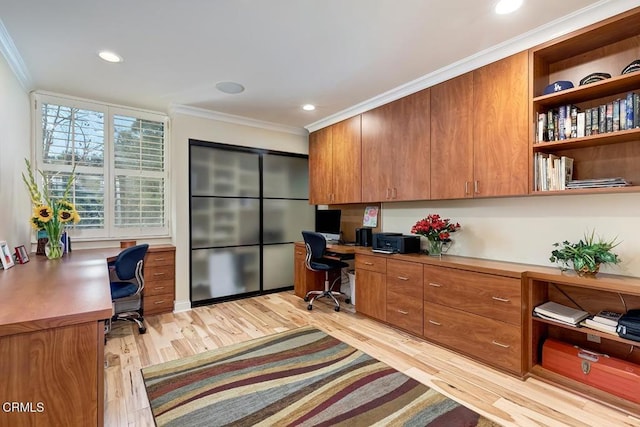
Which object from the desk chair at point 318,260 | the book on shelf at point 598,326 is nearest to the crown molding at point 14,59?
the desk chair at point 318,260

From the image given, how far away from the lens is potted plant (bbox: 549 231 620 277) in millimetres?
2006

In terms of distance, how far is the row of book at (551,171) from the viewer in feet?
7.22

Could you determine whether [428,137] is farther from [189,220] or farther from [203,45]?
[189,220]

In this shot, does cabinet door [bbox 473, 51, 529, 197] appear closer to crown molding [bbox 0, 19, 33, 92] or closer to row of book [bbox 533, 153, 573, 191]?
row of book [bbox 533, 153, 573, 191]

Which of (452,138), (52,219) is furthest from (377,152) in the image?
(52,219)

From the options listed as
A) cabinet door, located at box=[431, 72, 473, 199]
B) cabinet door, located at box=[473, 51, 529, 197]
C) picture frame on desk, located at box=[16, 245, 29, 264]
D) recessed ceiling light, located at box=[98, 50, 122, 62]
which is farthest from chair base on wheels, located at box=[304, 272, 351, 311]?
recessed ceiling light, located at box=[98, 50, 122, 62]

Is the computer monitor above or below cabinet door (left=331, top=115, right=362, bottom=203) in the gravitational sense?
below

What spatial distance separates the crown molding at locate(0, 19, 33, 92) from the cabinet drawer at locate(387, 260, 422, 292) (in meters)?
3.68

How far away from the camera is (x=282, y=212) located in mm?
4734

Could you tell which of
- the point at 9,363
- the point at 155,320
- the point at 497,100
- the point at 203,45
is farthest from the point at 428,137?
the point at 155,320

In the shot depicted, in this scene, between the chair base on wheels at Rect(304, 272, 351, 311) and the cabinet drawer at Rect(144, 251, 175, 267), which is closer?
the cabinet drawer at Rect(144, 251, 175, 267)

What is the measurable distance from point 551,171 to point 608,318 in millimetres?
1060
